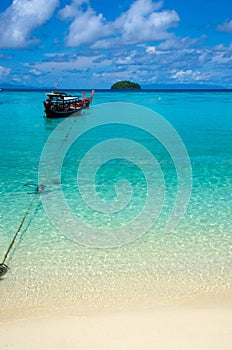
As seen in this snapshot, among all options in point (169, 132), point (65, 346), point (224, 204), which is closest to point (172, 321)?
point (65, 346)

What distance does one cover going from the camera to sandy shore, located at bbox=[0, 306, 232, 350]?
4.55 m

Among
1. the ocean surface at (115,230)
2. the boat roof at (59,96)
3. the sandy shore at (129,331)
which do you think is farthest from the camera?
the boat roof at (59,96)

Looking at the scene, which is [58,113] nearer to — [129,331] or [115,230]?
[115,230]

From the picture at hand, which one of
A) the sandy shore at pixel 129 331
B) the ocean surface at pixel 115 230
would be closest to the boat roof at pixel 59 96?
the ocean surface at pixel 115 230

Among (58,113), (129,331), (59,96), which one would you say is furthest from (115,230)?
(59,96)

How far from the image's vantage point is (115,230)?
28.4 feet

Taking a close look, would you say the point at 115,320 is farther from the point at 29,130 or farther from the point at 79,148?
the point at 29,130

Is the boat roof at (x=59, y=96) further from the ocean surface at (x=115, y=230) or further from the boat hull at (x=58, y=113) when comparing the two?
the ocean surface at (x=115, y=230)

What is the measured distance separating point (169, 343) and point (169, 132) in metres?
22.4

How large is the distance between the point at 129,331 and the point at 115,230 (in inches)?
152

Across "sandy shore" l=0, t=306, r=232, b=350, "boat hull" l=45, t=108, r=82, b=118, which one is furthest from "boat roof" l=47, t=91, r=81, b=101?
"sandy shore" l=0, t=306, r=232, b=350

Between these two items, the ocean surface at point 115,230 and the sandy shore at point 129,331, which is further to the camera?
the ocean surface at point 115,230

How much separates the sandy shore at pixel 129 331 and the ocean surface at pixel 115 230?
0.36m

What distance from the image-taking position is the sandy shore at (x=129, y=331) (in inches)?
179
